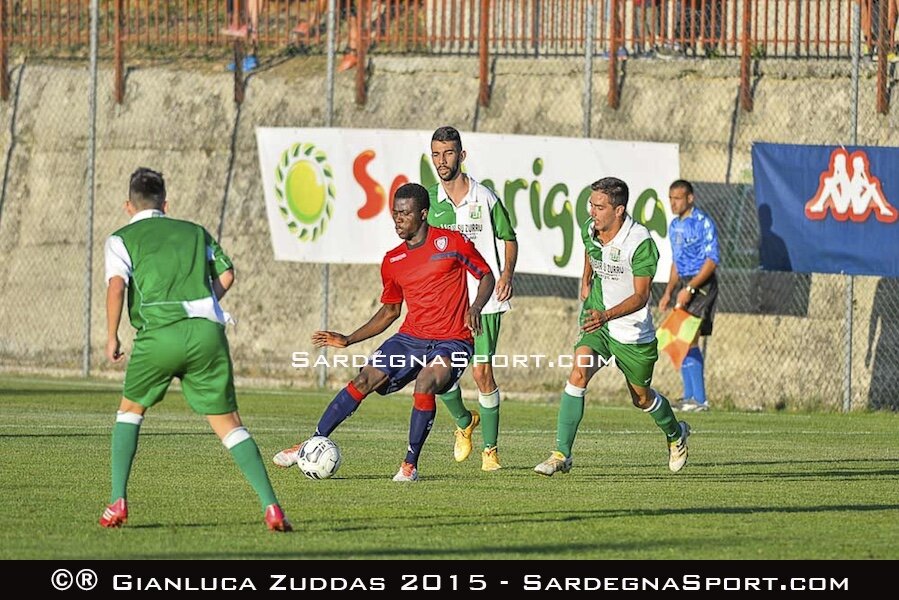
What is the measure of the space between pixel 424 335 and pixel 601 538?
10.1 ft

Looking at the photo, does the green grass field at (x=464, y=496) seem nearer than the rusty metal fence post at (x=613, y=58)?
Yes

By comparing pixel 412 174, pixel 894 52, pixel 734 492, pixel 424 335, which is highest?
pixel 894 52

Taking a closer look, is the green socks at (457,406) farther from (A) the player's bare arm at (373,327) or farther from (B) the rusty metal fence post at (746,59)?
(B) the rusty metal fence post at (746,59)

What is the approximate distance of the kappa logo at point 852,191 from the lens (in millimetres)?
20031

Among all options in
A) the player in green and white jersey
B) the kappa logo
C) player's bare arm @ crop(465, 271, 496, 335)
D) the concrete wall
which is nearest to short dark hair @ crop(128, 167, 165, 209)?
player's bare arm @ crop(465, 271, 496, 335)

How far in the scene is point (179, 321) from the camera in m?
9.84

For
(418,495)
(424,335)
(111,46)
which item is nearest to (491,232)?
(424,335)

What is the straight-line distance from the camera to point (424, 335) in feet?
41.1

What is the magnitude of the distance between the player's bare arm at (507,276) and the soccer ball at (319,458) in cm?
187

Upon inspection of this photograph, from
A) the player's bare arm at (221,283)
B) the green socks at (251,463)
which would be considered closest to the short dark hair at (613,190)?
the player's bare arm at (221,283)

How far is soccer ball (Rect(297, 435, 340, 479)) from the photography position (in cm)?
1225

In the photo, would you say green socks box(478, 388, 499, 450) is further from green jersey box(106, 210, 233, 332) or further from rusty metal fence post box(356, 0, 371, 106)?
rusty metal fence post box(356, 0, 371, 106)

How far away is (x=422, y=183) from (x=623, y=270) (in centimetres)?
887

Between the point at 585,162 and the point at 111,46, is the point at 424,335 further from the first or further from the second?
the point at 111,46
